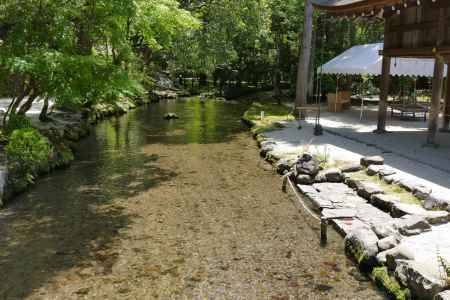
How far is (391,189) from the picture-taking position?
33.5 ft

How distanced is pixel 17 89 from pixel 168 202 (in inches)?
261

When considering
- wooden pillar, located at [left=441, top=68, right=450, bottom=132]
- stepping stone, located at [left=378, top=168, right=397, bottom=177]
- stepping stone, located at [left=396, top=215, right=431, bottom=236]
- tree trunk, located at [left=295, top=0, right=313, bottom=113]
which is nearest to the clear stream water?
stepping stone, located at [left=396, top=215, right=431, bottom=236]

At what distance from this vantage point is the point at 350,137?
16.6m

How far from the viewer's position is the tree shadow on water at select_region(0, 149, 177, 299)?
287 inches

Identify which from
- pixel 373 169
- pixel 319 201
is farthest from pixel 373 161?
pixel 319 201

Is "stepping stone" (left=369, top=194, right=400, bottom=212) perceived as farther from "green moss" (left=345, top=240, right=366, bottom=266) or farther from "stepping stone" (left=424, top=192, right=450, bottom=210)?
"green moss" (left=345, top=240, right=366, bottom=266)

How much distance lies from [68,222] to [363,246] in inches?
227

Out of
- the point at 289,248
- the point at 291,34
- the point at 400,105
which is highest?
the point at 291,34

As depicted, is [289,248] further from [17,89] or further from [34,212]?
[17,89]

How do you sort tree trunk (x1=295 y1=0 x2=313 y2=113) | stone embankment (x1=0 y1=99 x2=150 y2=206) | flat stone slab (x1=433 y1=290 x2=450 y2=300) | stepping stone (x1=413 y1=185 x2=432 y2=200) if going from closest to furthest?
flat stone slab (x1=433 y1=290 x2=450 y2=300) → stepping stone (x1=413 y1=185 x2=432 y2=200) → stone embankment (x1=0 y1=99 x2=150 y2=206) → tree trunk (x1=295 y1=0 x2=313 y2=113)

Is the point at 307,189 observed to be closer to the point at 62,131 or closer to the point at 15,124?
the point at 15,124

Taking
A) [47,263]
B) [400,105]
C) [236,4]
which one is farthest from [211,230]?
[236,4]

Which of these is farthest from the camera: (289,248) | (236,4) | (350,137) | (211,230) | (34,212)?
(236,4)

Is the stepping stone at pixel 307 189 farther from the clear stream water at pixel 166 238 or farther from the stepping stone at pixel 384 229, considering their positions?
the stepping stone at pixel 384 229
